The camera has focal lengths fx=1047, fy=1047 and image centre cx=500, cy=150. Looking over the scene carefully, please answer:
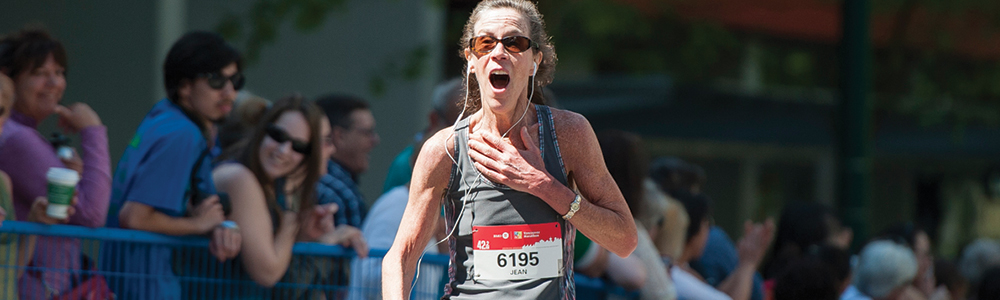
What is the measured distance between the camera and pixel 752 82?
49.7 feet

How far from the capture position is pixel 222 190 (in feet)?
12.9

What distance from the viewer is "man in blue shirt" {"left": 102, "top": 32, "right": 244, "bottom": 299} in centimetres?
360

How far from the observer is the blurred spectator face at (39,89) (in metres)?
3.75

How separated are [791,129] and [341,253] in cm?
887

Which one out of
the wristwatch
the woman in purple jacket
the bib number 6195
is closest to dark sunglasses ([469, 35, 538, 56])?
the wristwatch

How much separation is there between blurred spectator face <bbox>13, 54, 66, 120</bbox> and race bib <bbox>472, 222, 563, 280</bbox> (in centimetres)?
206

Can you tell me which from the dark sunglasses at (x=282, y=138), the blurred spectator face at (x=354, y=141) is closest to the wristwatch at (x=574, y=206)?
the dark sunglasses at (x=282, y=138)

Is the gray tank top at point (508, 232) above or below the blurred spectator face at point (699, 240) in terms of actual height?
above

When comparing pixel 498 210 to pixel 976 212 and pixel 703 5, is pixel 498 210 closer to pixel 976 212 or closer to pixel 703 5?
pixel 703 5

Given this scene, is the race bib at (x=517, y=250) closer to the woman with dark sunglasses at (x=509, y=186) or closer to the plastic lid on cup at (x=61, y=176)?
the woman with dark sunglasses at (x=509, y=186)

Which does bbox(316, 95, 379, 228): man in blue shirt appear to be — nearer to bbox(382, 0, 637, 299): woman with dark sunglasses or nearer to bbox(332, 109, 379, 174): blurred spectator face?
bbox(332, 109, 379, 174): blurred spectator face

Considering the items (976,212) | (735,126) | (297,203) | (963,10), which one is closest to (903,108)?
(963,10)

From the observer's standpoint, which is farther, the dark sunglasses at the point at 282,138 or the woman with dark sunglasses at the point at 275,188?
the dark sunglasses at the point at 282,138

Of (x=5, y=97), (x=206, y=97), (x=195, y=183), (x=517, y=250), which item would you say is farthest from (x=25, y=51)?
(x=517, y=250)
